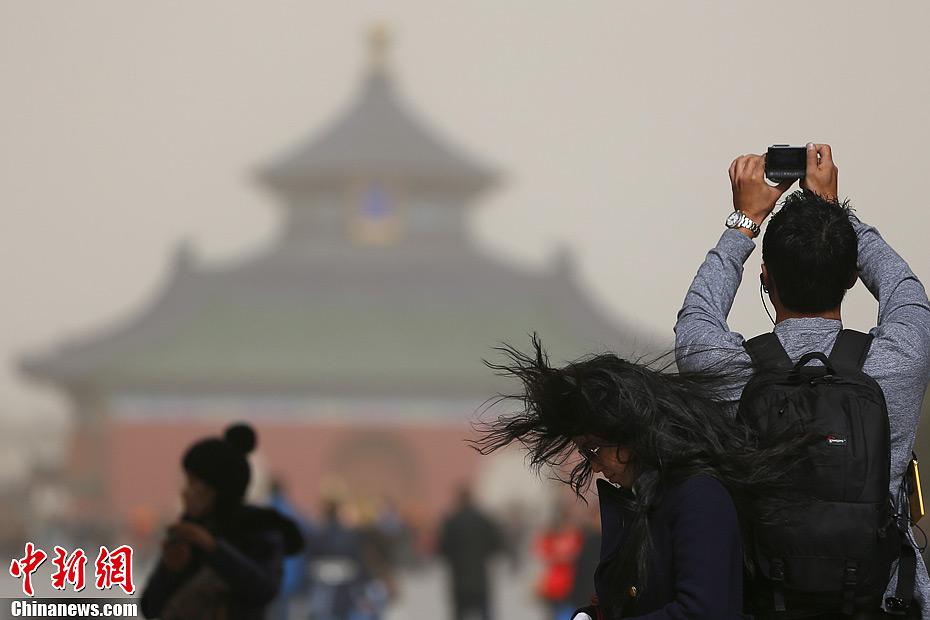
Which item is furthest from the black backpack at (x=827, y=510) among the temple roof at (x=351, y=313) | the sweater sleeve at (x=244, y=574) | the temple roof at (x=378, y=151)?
the temple roof at (x=378, y=151)

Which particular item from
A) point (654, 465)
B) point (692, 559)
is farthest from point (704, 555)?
point (654, 465)

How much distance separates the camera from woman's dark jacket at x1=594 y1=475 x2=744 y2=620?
1547 mm

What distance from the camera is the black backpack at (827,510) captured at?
1588 mm

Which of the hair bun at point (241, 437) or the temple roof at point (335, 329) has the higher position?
the temple roof at point (335, 329)

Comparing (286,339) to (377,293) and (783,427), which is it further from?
(783,427)

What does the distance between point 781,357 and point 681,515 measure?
0.23m

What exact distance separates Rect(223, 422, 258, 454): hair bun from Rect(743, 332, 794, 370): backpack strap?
1617 millimetres

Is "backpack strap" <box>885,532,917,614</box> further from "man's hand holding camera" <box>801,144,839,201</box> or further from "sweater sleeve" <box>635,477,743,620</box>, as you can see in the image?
"man's hand holding camera" <box>801,144,839,201</box>

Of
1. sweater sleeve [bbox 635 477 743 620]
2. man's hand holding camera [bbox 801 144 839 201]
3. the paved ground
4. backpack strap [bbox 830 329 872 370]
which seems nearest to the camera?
sweater sleeve [bbox 635 477 743 620]

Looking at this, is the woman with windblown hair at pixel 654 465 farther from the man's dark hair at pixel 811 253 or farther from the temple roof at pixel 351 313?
the temple roof at pixel 351 313

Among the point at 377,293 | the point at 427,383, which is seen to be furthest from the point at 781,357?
the point at 377,293

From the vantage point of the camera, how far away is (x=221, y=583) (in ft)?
9.25

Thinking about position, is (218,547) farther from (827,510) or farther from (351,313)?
(351,313)

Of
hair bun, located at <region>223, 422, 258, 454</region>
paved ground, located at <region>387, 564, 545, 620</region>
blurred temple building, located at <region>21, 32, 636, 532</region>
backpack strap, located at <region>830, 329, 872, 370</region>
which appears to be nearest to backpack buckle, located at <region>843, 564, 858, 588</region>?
backpack strap, located at <region>830, 329, 872, 370</region>
